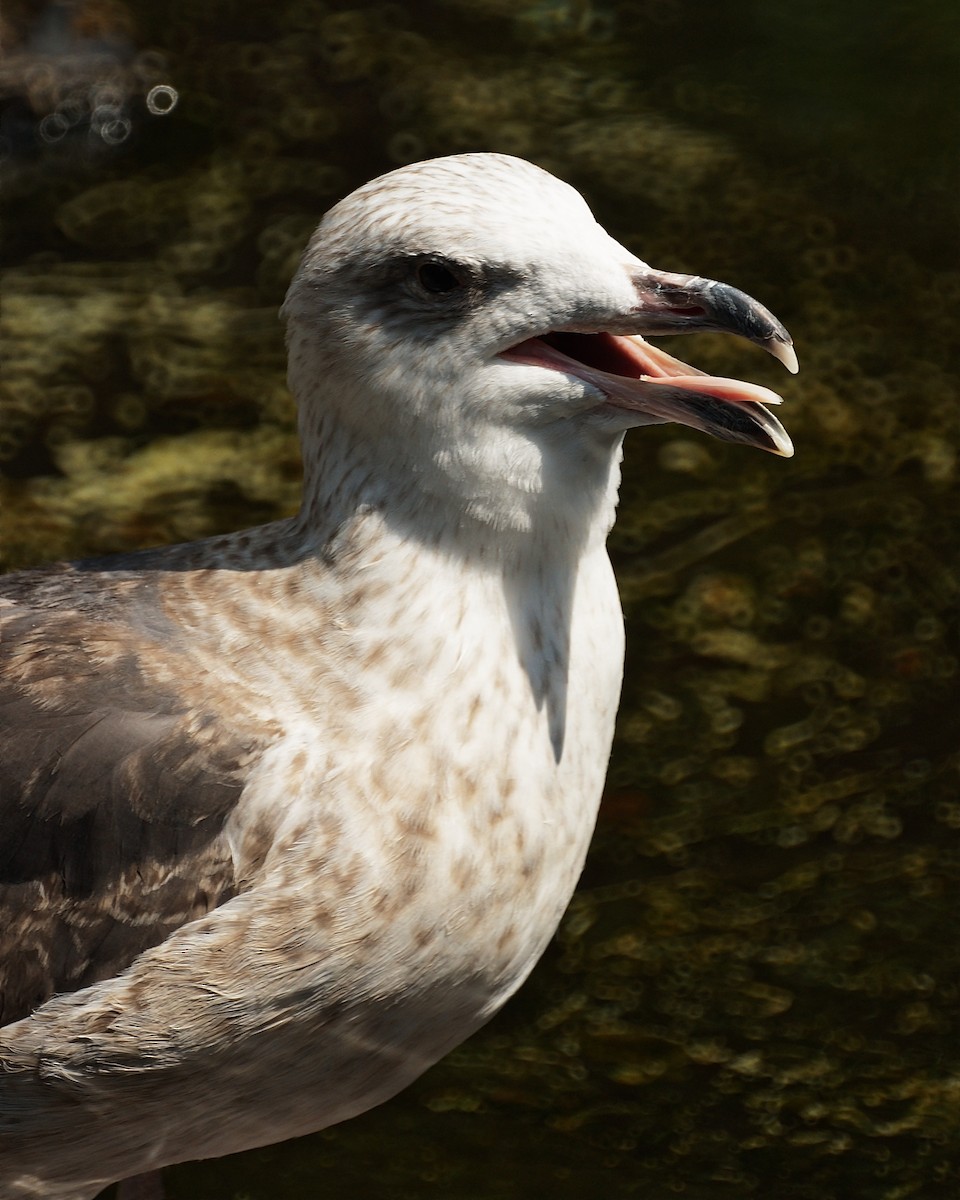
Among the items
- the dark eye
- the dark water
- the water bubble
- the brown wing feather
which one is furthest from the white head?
the water bubble

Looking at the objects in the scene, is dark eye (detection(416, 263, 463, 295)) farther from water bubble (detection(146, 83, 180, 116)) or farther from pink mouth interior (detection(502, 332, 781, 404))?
water bubble (detection(146, 83, 180, 116))

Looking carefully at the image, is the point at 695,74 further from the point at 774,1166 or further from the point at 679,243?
Result: the point at 774,1166

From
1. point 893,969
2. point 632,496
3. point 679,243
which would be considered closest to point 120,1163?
point 893,969

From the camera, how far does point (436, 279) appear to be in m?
3.08

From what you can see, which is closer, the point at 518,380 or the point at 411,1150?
the point at 518,380

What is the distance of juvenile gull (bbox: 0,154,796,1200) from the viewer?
3.08 m

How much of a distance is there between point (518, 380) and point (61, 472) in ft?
11.7

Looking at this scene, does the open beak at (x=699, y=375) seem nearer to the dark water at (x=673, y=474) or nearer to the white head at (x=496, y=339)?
the white head at (x=496, y=339)

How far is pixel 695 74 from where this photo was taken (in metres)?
8.15

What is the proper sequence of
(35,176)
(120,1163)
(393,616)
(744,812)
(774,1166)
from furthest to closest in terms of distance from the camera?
1. (35,176)
2. (744,812)
3. (774,1166)
4. (120,1163)
5. (393,616)

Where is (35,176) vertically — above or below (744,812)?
above

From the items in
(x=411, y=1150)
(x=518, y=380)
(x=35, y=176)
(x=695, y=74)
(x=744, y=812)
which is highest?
(x=695, y=74)

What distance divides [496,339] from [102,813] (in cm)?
109

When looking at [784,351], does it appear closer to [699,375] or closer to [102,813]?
[699,375]
